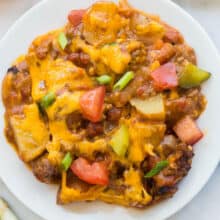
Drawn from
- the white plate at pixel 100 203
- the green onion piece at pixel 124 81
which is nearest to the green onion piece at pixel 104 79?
the green onion piece at pixel 124 81

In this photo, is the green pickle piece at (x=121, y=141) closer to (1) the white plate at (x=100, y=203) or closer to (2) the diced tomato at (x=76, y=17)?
(1) the white plate at (x=100, y=203)

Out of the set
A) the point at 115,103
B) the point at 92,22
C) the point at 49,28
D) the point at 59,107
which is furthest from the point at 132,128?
the point at 49,28

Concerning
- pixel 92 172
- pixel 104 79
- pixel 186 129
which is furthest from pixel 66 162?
pixel 186 129

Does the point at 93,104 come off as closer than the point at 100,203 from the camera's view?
Yes

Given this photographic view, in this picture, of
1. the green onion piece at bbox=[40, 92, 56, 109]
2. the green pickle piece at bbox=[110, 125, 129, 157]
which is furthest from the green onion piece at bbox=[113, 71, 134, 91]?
the green onion piece at bbox=[40, 92, 56, 109]

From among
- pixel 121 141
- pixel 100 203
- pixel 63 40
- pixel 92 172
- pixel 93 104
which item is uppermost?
pixel 63 40

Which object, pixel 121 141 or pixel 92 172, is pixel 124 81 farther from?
pixel 92 172

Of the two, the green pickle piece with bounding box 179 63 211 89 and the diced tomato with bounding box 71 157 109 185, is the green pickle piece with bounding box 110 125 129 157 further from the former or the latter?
the green pickle piece with bounding box 179 63 211 89

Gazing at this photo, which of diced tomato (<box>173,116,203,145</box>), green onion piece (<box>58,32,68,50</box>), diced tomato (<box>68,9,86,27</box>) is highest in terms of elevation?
diced tomato (<box>68,9,86,27</box>)
